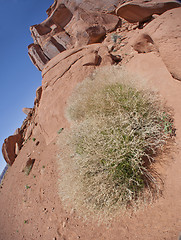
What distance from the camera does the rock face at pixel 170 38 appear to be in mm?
3089

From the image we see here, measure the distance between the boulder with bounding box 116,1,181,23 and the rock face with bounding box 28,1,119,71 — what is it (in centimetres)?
255

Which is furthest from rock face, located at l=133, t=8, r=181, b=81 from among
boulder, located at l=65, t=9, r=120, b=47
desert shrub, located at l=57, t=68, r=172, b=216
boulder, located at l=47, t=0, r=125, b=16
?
boulder, located at l=47, t=0, r=125, b=16

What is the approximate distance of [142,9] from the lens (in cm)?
600

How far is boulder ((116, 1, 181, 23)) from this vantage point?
5248 mm

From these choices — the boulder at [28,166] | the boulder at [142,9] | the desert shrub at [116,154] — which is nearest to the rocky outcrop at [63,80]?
the boulder at [28,166]

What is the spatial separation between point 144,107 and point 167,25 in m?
2.25

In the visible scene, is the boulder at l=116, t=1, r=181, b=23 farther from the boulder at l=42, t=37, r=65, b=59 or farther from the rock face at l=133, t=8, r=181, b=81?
the boulder at l=42, t=37, r=65, b=59

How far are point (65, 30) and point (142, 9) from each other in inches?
429

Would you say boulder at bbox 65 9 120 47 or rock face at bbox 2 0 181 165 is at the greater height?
boulder at bbox 65 9 120 47

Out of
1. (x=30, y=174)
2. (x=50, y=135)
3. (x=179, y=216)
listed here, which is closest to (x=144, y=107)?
(x=179, y=216)

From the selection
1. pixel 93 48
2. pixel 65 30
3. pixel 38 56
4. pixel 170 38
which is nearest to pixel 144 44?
pixel 170 38

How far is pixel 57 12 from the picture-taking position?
44.8 feet

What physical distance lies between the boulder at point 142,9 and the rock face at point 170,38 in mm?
2338

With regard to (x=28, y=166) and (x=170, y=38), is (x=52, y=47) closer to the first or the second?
(x=28, y=166)
